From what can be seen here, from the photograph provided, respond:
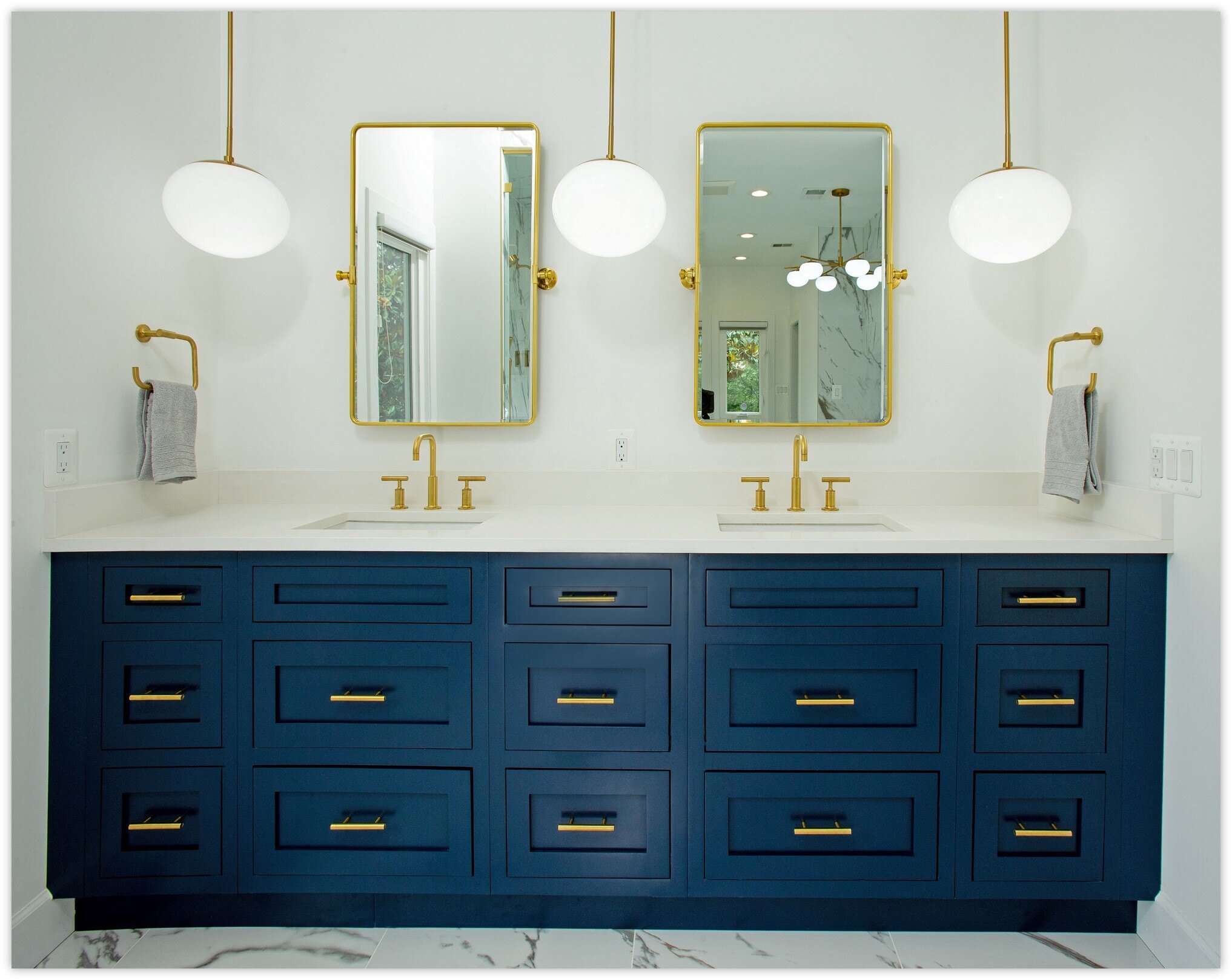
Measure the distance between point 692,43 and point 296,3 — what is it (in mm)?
1021

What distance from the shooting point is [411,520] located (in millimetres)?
1965

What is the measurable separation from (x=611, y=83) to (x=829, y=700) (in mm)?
1549

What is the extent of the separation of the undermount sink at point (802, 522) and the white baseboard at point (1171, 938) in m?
0.95

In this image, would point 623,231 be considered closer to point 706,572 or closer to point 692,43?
point 692,43

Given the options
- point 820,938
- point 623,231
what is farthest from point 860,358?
point 820,938

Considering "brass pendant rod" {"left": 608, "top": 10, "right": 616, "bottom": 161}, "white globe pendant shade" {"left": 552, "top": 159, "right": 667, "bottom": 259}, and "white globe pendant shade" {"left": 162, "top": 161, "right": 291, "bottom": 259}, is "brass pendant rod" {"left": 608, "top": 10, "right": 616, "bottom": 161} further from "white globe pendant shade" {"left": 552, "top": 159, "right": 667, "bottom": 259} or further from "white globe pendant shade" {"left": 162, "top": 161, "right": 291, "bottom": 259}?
"white globe pendant shade" {"left": 162, "top": 161, "right": 291, "bottom": 259}

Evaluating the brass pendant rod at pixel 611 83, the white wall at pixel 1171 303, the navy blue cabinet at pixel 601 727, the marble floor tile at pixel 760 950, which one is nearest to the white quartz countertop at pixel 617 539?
the navy blue cabinet at pixel 601 727

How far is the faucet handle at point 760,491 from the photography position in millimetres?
1951

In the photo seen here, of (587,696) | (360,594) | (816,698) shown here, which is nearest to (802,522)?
(816,698)

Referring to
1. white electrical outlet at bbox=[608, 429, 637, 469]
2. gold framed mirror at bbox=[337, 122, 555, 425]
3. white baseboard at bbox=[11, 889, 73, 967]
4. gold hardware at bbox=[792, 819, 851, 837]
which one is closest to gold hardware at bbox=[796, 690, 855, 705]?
gold hardware at bbox=[792, 819, 851, 837]

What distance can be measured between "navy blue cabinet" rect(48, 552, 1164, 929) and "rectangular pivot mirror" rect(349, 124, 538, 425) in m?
0.68

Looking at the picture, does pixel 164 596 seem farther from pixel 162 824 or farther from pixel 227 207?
pixel 227 207

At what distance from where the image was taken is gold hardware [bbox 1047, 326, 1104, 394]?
172 centimetres

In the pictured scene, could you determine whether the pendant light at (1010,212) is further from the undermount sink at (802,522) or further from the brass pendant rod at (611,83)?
the brass pendant rod at (611,83)
